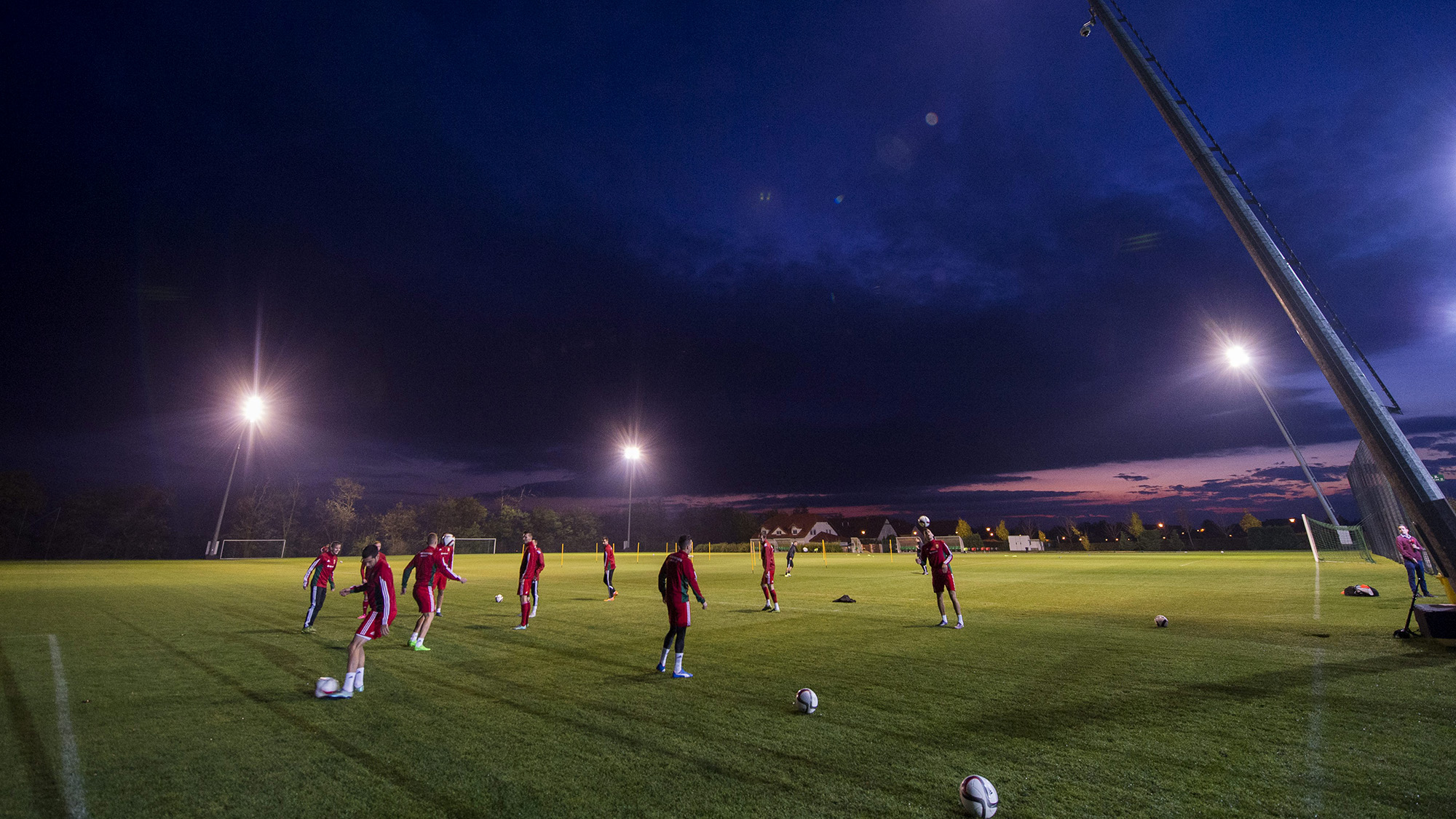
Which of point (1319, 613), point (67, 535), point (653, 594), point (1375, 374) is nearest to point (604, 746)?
point (1375, 374)

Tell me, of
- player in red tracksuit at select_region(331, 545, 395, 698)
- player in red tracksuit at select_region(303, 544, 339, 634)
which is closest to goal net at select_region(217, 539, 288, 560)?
player in red tracksuit at select_region(303, 544, 339, 634)

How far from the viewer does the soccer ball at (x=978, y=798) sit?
4398mm

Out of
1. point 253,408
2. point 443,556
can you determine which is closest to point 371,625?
point 443,556

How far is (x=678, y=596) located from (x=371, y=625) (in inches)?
178

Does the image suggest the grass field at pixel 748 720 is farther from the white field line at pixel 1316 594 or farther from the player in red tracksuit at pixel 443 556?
the player in red tracksuit at pixel 443 556

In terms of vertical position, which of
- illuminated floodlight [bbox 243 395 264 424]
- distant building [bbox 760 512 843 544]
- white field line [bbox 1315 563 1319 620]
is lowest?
white field line [bbox 1315 563 1319 620]

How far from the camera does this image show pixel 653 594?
2200 centimetres

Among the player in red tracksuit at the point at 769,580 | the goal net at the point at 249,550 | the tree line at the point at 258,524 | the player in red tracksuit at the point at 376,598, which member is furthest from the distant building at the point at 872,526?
the player in red tracksuit at the point at 376,598

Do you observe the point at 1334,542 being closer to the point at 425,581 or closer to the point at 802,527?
the point at 425,581

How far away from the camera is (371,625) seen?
8.68m

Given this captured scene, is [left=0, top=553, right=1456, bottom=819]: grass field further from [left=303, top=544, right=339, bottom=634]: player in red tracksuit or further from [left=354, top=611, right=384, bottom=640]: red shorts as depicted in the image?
[left=354, top=611, right=384, bottom=640]: red shorts

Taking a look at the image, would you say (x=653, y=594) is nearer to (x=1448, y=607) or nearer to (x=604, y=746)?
(x=604, y=746)

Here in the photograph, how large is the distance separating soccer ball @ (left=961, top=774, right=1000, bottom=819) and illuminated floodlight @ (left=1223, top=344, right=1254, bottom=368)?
102ft

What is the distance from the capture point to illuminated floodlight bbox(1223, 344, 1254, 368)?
26.7 meters
